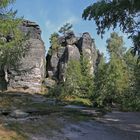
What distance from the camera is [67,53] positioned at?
68188 millimetres

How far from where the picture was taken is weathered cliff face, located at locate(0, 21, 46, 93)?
5841 centimetres

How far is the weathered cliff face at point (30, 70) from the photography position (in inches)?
2299

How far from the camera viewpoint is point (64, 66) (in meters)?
66.6

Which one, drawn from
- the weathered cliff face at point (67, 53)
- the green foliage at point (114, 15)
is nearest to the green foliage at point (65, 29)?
the weathered cliff face at point (67, 53)

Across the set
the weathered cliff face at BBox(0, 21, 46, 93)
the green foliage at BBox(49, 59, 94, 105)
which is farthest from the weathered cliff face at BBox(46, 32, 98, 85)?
the green foliage at BBox(49, 59, 94, 105)

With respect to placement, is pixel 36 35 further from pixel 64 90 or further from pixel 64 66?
pixel 64 90

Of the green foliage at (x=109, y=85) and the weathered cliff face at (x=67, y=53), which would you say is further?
the weathered cliff face at (x=67, y=53)

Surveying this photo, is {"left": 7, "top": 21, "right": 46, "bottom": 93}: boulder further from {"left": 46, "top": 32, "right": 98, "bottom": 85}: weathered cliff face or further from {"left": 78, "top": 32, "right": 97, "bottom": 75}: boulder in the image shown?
{"left": 78, "top": 32, "right": 97, "bottom": 75}: boulder

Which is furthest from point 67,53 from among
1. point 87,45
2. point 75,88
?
point 75,88

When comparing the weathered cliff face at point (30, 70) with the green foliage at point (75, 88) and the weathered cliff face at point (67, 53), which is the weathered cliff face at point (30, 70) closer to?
the weathered cliff face at point (67, 53)

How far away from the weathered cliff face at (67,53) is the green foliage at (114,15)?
42.9 metres

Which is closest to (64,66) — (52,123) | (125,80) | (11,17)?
(125,80)

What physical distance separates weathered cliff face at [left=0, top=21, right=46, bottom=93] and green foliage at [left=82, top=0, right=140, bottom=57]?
3455 centimetres

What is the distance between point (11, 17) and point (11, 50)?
11062mm
